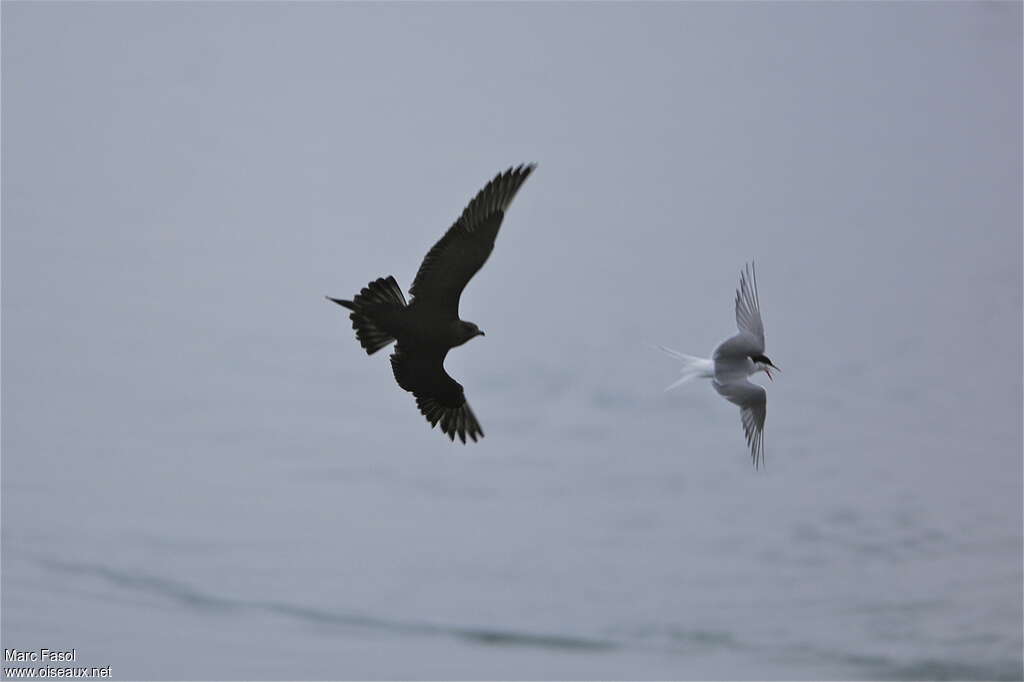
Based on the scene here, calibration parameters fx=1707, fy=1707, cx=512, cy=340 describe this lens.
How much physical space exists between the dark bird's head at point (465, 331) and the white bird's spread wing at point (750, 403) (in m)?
1.75

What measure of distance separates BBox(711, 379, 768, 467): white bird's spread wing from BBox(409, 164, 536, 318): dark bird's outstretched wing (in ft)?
6.48

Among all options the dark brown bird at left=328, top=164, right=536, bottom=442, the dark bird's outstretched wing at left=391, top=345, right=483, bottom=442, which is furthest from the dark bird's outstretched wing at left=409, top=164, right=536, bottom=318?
the dark bird's outstretched wing at left=391, top=345, right=483, bottom=442

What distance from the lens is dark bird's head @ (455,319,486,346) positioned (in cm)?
1127

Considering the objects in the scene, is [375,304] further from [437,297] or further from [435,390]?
[435,390]

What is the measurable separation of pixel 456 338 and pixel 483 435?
101cm

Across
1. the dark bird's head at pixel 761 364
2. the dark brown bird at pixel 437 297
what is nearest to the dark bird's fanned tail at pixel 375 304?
the dark brown bird at pixel 437 297

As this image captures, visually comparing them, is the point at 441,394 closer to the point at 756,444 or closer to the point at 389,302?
the point at 389,302

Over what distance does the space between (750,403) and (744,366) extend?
0.89ft

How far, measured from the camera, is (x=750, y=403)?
39.0ft

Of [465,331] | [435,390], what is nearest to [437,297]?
[465,331]

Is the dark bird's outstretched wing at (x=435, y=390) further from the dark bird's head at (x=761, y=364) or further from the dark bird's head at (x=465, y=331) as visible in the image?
the dark bird's head at (x=761, y=364)

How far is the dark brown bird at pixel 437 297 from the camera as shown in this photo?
433 inches

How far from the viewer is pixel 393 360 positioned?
11.6 meters

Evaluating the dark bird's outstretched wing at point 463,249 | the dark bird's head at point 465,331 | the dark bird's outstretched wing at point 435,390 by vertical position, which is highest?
the dark bird's outstretched wing at point 463,249
